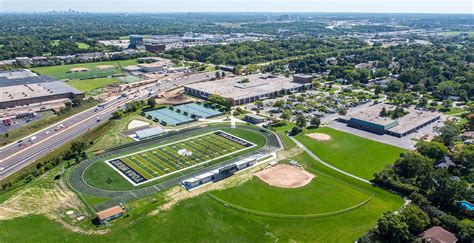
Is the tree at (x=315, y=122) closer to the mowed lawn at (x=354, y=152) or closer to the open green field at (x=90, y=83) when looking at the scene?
the mowed lawn at (x=354, y=152)

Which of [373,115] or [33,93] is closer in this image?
[373,115]

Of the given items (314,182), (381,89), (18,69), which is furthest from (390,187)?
(18,69)

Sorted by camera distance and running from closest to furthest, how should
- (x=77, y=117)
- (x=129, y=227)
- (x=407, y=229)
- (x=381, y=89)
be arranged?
(x=407, y=229), (x=129, y=227), (x=77, y=117), (x=381, y=89)

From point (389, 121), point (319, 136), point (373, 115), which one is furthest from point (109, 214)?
point (373, 115)

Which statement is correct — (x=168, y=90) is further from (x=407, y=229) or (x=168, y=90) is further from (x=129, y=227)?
(x=407, y=229)

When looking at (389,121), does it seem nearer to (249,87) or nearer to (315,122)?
(315,122)

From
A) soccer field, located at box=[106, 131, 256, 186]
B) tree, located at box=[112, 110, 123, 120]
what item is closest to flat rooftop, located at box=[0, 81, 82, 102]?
tree, located at box=[112, 110, 123, 120]

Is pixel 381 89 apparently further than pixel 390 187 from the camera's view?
Yes
